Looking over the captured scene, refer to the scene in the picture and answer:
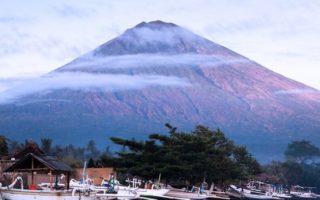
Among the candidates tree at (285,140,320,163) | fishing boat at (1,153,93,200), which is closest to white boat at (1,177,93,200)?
fishing boat at (1,153,93,200)

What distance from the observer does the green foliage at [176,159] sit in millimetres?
50938

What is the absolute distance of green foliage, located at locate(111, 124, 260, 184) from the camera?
167 ft

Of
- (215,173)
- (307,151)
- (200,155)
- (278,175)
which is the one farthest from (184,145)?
(307,151)

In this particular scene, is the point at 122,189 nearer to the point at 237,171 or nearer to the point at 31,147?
the point at 31,147

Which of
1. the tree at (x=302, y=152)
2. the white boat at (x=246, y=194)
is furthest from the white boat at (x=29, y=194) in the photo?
the tree at (x=302, y=152)

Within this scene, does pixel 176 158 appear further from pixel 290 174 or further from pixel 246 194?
pixel 290 174

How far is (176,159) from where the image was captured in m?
51.6

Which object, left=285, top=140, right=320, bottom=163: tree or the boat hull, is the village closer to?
the boat hull

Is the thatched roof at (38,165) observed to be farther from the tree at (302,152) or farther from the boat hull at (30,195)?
the tree at (302,152)

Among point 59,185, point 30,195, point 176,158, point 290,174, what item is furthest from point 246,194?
point 30,195

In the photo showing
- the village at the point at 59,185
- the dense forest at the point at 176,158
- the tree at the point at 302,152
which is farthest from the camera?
the tree at the point at 302,152

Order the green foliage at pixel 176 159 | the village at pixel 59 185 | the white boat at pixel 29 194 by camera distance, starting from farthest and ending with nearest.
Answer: the green foliage at pixel 176 159 → the village at pixel 59 185 → the white boat at pixel 29 194

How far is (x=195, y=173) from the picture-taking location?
55406mm

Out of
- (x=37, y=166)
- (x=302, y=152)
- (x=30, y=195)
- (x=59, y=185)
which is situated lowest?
(x=30, y=195)
